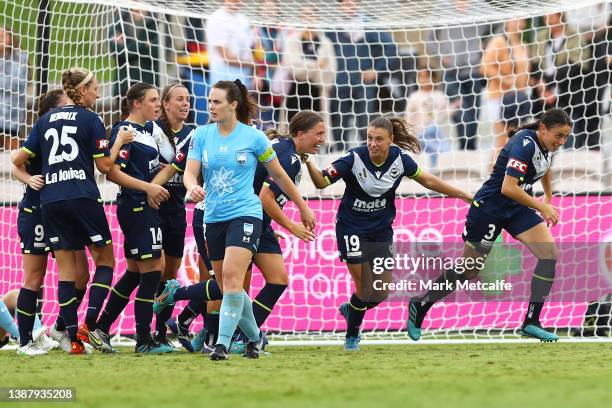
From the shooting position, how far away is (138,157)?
8.85m

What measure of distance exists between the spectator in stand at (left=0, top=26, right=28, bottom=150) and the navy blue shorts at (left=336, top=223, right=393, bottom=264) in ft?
14.9

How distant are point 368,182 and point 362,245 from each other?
545 mm

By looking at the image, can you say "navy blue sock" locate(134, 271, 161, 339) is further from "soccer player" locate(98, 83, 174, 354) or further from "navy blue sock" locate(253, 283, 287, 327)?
"navy blue sock" locate(253, 283, 287, 327)

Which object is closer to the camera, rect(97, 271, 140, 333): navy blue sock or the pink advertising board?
rect(97, 271, 140, 333): navy blue sock

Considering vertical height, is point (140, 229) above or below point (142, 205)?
below

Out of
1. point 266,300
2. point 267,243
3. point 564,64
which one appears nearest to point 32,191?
point 267,243

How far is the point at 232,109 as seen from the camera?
25.0 feet

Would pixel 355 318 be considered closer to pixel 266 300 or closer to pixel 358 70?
pixel 266 300

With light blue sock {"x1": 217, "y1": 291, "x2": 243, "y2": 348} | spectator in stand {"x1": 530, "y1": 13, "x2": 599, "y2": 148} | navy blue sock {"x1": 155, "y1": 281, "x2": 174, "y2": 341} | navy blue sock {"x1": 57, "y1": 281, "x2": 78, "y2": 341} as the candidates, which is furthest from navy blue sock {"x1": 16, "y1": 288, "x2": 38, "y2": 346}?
spectator in stand {"x1": 530, "y1": 13, "x2": 599, "y2": 148}

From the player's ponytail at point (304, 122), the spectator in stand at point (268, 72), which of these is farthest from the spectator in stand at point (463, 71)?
the player's ponytail at point (304, 122)

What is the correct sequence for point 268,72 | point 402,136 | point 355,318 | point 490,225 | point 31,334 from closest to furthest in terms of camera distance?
point 31,334
point 355,318
point 402,136
point 490,225
point 268,72

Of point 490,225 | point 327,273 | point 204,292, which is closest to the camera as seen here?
point 204,292

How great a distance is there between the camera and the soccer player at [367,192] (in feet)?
30.1

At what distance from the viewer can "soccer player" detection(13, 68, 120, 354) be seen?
335 inches
